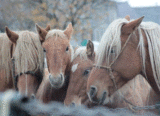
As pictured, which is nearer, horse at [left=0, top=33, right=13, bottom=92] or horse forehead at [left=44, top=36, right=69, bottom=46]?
horse forehead at [left=44, top=36, right=69, bottom=46]

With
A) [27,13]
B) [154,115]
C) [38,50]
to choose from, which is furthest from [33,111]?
[27,13]

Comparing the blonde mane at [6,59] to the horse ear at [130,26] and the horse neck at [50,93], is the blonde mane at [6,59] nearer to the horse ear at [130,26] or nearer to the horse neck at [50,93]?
the horse neck at [50,93]

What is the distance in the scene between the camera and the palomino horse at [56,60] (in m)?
2.27

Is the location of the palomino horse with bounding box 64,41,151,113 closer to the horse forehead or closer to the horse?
the horse forehead

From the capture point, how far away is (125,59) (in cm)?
183

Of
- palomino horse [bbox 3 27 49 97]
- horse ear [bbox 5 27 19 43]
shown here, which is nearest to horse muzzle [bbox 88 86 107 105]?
palomino horse [bbox 3 27 49 97]

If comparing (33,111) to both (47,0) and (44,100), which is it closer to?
(44,100)

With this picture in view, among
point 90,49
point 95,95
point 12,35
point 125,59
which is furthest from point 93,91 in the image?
point 12,35

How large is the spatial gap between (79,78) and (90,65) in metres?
0.27

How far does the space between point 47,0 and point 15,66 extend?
34.4ft

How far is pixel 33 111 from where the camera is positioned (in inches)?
85.8

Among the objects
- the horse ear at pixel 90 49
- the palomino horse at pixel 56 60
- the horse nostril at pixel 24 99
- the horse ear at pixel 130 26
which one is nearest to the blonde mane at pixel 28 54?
the palomino horse at pixel 56 60

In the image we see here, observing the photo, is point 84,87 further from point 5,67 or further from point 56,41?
point 5,67

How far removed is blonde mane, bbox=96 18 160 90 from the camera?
180cm
